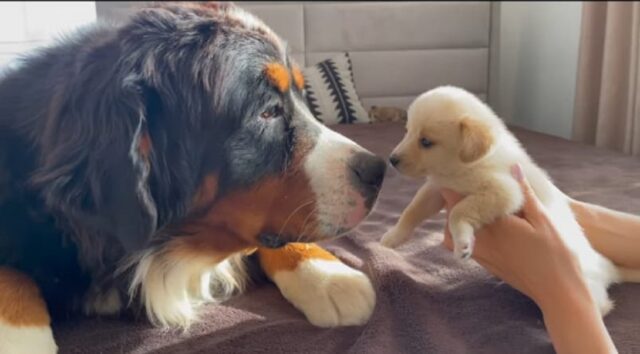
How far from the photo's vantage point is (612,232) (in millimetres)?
1224

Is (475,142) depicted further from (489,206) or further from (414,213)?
(414,213)

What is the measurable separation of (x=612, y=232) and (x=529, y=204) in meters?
0.27

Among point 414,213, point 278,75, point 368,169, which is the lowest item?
point 414,213

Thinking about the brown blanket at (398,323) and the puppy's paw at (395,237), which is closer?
the brown blanket at (398,323)

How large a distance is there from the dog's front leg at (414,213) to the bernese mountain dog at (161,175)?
10cm

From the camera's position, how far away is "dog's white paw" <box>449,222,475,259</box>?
1.00 meters

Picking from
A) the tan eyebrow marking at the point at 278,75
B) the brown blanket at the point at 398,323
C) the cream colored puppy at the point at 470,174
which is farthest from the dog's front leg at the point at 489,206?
the tan eyebrow marking at the point at 278,75

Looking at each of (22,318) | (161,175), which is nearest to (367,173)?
(161,175)

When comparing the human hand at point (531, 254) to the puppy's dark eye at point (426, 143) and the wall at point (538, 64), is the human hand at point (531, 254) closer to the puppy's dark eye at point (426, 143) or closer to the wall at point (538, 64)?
the puppy's dark eye at point (426, 143)

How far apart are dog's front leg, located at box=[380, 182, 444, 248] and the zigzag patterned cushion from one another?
77.7 inches

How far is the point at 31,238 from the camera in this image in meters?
1.06

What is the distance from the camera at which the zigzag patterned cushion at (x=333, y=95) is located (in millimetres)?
3266

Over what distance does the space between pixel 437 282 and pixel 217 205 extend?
41 centimetres

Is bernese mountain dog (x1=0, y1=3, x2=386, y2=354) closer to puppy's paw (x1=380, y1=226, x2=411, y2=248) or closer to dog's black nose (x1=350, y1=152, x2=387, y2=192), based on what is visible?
dog's black nose (x1=350, y1=152, x2=387, y2=192)
